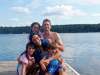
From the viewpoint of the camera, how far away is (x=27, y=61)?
20.3 ft

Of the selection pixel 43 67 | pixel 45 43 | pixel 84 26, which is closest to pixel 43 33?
pixel 45 43

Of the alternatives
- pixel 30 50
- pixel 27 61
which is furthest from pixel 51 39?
pixel 27 61

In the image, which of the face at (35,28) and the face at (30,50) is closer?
the face at (30,50)

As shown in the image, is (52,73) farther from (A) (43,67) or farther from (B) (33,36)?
(B) (33,36)

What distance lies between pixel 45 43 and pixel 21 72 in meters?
0.66

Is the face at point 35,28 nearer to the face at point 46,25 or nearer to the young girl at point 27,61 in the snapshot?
the face at point 46,25

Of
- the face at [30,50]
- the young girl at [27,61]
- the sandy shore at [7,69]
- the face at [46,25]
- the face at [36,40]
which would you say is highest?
the face at [46,25]

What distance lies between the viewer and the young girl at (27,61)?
618cm

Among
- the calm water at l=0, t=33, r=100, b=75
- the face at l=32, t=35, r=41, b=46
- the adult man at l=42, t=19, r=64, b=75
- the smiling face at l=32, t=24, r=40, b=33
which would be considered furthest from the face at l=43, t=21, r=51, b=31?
the calm water at l=0, t=33, r=100, b=75

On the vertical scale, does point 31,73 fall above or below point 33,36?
below

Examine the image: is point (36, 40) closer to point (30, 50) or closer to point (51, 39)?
point (30, 50)

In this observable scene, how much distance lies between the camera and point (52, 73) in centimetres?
618

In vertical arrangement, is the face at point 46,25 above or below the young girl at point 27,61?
above

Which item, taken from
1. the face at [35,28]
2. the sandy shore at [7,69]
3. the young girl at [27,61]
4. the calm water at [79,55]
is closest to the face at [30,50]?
the young girl at [27,61]
